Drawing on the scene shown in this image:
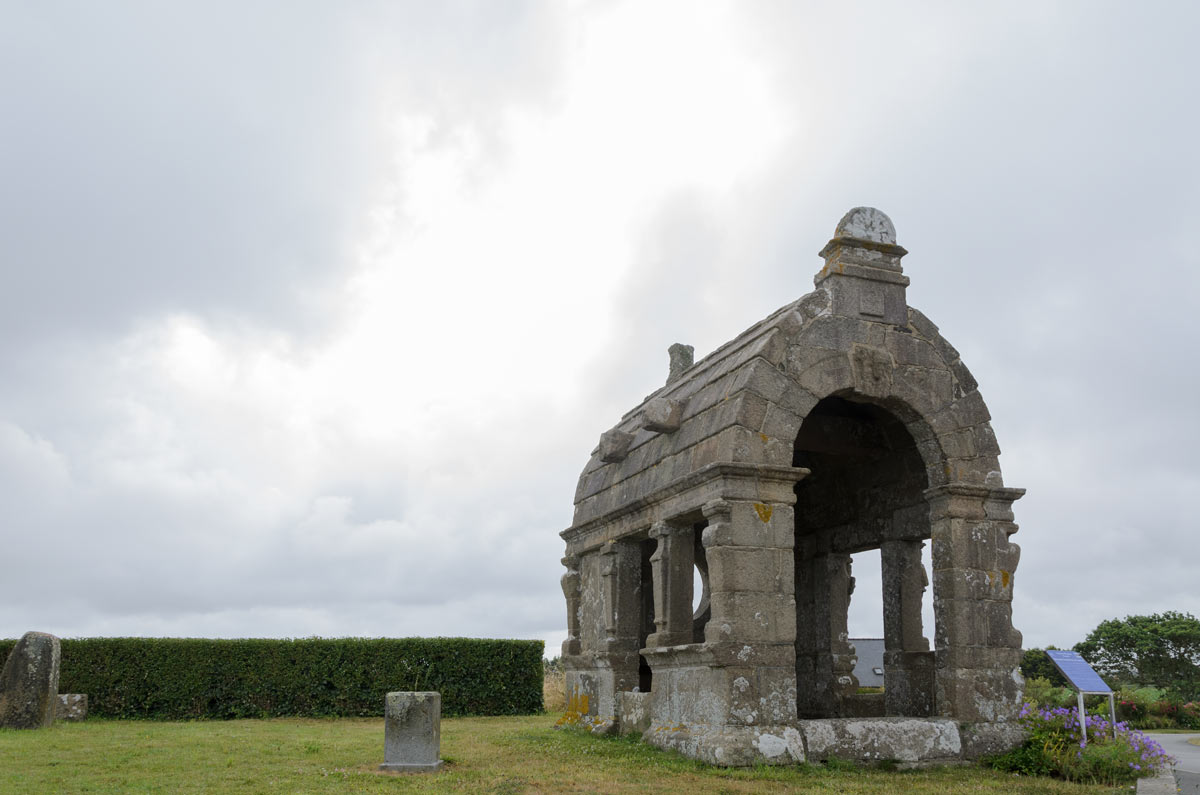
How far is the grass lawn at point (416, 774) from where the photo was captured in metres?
8.02

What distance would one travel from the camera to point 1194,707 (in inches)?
791

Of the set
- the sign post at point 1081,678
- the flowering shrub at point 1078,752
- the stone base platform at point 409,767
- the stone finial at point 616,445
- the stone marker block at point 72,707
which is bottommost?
the stone marker block at point 72,707

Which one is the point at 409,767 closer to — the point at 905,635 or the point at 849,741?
the point at 849,741

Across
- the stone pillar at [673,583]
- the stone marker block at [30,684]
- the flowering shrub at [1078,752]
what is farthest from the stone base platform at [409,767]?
the stone marker block at [30,684]

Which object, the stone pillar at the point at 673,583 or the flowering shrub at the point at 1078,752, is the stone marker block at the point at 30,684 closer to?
the stone pillar at the point at 673,583

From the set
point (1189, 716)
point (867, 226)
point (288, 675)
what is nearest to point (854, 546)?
point (867, 226)

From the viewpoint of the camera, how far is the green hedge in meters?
18.0

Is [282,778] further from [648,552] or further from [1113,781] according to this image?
[1113,781]

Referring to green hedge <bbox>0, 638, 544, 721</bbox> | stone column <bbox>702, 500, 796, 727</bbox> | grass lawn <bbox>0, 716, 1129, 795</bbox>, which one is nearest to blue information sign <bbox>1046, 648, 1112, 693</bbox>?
grass lawn <bbox>0, 716, 1129, 795</bbox>

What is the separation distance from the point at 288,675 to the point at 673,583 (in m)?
10.7

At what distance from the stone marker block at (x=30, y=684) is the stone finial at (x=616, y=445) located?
28.6 ft

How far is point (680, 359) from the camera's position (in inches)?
549

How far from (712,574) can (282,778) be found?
13.4 ft

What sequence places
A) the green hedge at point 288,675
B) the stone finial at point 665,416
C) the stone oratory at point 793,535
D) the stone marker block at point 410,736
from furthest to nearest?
the green hedge at point 288,675 → the stone finial at point 665,416 → the stone marker block at point 410,736 → the stone oratory at point 793,535
